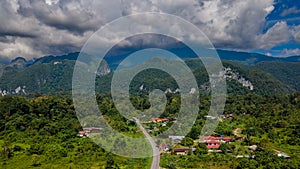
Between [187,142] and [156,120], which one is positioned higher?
[156,120]

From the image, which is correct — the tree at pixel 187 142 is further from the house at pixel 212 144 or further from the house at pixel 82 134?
the house at pixel 82 134

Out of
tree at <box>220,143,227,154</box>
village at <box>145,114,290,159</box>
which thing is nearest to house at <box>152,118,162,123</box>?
village at <box>145,114,290,159</box>

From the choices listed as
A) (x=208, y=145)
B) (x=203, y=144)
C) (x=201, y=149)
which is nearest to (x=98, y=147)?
(x=201, y=149)

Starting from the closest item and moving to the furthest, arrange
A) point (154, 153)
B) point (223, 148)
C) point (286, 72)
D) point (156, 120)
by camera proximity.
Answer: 1. point (154, 153)
2. point (223, 148)
3. point (156, 120)
4. point (286, 72)

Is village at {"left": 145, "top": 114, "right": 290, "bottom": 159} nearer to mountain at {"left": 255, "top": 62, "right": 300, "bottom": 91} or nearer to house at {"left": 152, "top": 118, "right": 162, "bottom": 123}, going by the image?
house at {"left": 152, "top": 118, "right": 162, "bottom": 123}

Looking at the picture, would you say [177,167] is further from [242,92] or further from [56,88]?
[56,88]

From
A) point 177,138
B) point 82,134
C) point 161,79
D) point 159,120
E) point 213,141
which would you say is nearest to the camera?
point 177,138

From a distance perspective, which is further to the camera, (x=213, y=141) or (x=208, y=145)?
(x=213, y=141)

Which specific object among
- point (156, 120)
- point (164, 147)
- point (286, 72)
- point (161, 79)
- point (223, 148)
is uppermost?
point (286, 72)

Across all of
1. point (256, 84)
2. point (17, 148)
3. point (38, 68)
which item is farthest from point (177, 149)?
point (38, 68)

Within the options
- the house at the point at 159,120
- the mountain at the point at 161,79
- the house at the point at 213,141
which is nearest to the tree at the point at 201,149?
the house at the point at 213,141

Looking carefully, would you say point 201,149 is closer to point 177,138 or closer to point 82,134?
point 177,138
